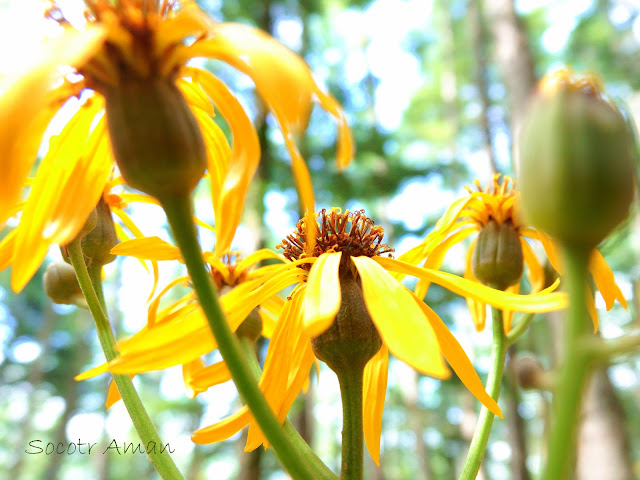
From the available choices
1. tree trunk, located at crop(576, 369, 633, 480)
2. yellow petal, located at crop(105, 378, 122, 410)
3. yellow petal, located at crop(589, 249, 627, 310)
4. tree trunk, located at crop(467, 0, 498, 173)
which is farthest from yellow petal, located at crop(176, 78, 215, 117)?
tree trunk, located at crop(467, 0, 498, 173)

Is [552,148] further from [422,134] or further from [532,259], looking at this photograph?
[422,134]

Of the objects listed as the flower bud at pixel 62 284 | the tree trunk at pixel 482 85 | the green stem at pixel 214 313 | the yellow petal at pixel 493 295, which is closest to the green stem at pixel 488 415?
the yellow petal at pixel 493 295

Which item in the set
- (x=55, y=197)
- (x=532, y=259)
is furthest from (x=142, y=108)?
(x=532, y=259)

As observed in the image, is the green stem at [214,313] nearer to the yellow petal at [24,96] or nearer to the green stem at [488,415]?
the yellow petal at [24,96]

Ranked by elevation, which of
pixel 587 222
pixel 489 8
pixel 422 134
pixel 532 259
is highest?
pixel 422 134

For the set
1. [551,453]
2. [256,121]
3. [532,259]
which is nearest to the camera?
[551,453]

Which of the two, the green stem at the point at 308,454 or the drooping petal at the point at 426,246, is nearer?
the green stem at the point at 308,454
